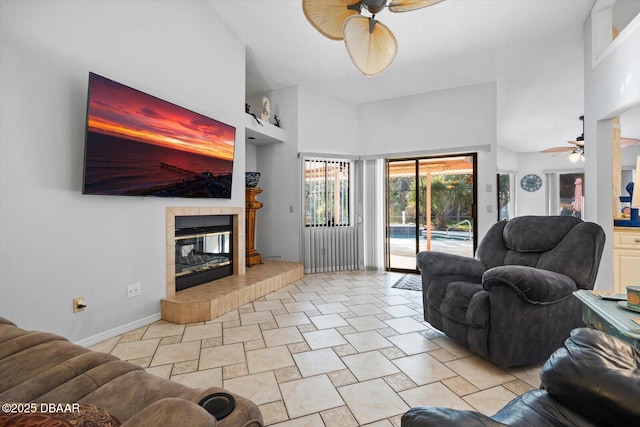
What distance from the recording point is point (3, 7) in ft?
6.02

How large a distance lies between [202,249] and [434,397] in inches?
116

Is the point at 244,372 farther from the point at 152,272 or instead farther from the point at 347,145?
the point at 347,145

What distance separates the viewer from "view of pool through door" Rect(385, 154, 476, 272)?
16.4ft

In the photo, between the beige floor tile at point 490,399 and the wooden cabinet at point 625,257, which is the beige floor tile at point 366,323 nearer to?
the beige floor tile at point 490,399

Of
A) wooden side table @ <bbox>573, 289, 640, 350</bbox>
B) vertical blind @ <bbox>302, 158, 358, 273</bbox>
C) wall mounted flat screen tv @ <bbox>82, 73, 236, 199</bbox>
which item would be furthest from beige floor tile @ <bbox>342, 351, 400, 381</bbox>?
vertical blind @ <bbox>302, 158, 358, 273</bbox>

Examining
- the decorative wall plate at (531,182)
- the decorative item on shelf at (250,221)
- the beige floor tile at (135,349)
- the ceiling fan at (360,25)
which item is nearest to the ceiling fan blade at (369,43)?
the ceiling fan at (360,25)

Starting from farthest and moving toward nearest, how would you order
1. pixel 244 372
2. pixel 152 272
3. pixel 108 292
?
pixel 152 272
pixel 108 292
pixel 244 372

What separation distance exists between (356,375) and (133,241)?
88.2 inches

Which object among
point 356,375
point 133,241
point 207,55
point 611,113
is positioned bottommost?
point 356,375

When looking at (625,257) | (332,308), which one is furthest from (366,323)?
(625,257)

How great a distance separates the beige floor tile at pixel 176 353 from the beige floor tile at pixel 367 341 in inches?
48.4

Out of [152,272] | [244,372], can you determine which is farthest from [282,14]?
[244,372]

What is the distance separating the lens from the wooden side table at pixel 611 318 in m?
1.15

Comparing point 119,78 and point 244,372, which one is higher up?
point 119,78
